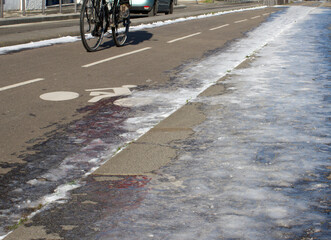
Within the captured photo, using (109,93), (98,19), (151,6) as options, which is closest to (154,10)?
(151,6)

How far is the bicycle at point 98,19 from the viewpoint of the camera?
10.5 meters

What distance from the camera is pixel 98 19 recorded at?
35.0ft

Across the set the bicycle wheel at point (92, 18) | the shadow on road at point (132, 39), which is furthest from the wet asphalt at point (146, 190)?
the shadow on road at point (132, 39)

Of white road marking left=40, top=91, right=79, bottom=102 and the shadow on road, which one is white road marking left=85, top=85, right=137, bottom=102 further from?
the shadow on road

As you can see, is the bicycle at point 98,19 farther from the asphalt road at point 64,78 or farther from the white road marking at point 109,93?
the white road marking at point 109,93

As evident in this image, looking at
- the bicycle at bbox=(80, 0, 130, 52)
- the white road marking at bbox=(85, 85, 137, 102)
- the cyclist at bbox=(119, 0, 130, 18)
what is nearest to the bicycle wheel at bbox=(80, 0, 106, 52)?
the bicycle at bbox=(80, 0, 130, 52)

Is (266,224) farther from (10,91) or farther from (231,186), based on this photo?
(10,91)

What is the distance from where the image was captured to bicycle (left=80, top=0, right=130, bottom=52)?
34.4 ft

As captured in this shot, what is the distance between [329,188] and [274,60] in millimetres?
7085

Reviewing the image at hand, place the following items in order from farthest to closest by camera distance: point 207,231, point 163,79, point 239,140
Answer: point 163,79 → point 239,140 → point 207,231

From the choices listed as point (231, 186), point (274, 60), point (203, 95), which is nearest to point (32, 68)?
point (203, 95)

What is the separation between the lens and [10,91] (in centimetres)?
708

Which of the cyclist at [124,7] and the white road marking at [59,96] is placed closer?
the white road marking at [59,96]

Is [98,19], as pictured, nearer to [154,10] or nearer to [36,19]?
[36,19]
